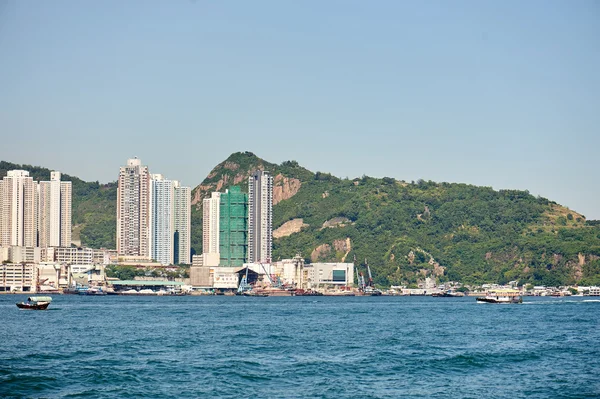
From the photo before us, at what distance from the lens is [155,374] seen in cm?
4372

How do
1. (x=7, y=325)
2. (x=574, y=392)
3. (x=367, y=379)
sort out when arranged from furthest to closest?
1. (x=7, y=325)
2. (x=367, y=379)
3. (x=574, y=392)

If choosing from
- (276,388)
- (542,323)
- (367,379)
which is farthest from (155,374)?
(542,323)

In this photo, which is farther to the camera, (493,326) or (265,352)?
(493,326)

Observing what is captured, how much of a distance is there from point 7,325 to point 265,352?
2989 cm

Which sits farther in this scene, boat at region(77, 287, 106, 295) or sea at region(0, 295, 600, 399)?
boat at region(77, 287, 106, 295)

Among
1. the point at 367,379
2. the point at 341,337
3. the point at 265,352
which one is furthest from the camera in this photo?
the point at 341,337

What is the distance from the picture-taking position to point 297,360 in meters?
49.2

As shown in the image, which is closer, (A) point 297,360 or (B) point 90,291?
(A) point 297,360

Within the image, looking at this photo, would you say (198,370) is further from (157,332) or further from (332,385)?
(157,332)

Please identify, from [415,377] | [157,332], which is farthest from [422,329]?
[415,377]

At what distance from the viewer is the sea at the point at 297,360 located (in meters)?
39.9

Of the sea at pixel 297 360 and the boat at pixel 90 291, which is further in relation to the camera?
the boat at pixel 90 291

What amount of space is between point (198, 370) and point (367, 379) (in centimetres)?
817

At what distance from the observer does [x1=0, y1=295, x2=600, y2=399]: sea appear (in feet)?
131
